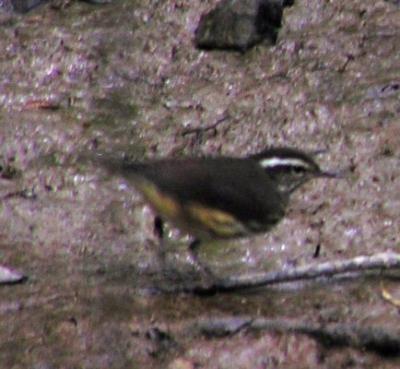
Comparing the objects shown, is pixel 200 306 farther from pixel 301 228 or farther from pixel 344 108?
pixel 344 108

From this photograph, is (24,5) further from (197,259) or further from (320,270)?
(320,270)

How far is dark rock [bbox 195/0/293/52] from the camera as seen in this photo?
958cm

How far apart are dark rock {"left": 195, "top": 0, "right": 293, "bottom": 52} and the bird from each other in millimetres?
1986

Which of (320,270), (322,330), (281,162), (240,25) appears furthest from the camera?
(240,25)

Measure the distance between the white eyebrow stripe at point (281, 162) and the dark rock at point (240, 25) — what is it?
78.8 inches

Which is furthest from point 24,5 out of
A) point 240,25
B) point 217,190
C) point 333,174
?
point 217,190

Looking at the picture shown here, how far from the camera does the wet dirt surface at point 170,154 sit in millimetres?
6766

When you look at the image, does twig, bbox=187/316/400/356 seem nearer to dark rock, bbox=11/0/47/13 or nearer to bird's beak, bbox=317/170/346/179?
bird's beak, bbox=317/170/346/179

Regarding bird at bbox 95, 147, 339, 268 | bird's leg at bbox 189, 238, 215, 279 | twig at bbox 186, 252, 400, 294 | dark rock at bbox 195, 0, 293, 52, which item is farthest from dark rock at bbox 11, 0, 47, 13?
twig at bbox 186, 252, 400, 294

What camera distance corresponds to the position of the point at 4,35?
32.6 feet

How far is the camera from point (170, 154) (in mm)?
8617

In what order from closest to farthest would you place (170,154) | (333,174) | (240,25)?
(333,174), (170,154), (240,25)

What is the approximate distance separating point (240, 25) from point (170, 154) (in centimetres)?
145

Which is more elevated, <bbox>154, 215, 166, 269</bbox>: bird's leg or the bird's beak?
the bird's beak
